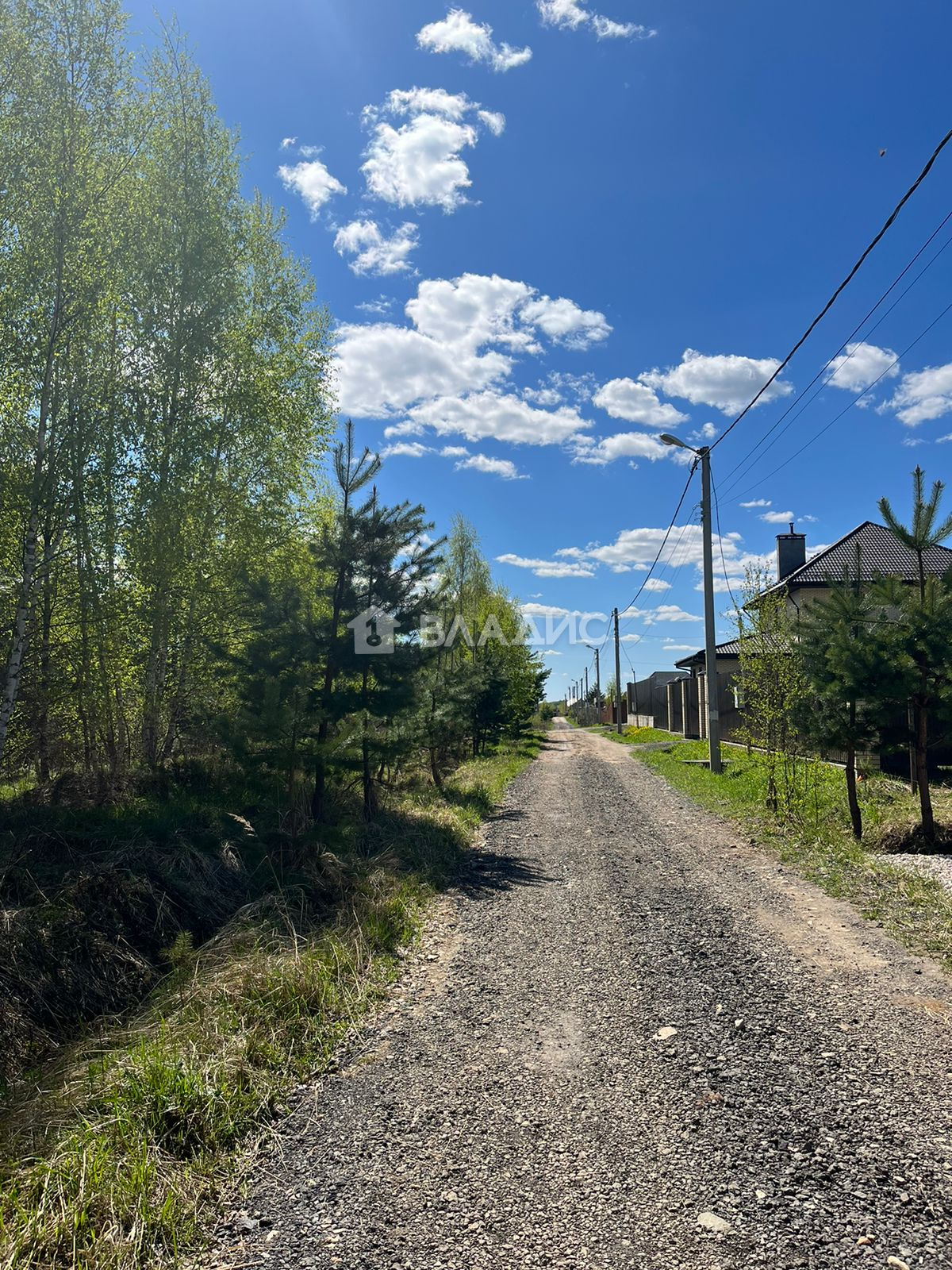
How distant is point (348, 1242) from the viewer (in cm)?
246

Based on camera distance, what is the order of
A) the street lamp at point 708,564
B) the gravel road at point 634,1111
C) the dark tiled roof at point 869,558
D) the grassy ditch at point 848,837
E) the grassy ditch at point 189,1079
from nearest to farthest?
the gravel road at point 634,1111, the grassy ditch at point 189,1079, the grassy ditch at point 848,837, the street lamp at point 708,564, the dark tiled roof at point 869,558

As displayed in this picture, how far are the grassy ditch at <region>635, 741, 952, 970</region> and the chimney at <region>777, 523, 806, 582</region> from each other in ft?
53.4

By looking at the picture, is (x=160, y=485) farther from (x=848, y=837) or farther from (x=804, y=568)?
(x=804, y=568)

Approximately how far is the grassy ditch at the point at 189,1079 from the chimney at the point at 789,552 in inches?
1001

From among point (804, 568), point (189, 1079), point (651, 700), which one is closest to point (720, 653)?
point (804, 568)

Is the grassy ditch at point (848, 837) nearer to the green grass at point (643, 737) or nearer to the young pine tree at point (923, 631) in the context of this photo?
the young pine tree at point (923, 631)

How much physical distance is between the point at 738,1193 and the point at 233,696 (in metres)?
6.65

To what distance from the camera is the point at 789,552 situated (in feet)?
93.0

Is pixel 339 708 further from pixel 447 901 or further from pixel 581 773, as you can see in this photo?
pixel 581 773

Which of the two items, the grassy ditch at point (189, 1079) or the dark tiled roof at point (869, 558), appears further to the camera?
the dark tiled roof at point (869, 558)

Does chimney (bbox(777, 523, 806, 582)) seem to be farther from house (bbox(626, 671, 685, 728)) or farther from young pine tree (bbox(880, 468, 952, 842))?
young pine tree (bbox(880, 468, 952, 842))

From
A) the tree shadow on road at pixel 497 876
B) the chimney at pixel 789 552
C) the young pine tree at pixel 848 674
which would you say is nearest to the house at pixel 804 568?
the chimney at pixel 789 552

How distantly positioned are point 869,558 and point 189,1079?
24.8 metres

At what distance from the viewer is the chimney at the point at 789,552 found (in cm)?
2811
